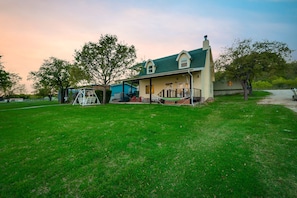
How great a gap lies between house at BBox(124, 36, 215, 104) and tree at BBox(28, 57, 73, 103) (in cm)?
1679

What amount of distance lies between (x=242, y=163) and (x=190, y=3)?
1390 cm

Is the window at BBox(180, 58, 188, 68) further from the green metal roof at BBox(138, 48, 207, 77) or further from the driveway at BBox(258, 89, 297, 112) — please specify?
the driveway at BBox(258, 89, 297, 112)

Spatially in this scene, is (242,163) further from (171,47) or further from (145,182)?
(171,47)

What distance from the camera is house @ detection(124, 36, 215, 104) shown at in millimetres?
13125

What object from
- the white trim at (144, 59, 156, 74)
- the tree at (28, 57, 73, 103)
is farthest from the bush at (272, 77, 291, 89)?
the tree at (28, 57, 73, 103)

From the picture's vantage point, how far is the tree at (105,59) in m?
14.7

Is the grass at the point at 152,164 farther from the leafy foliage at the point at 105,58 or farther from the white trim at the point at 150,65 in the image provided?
the white trim at the point at 150,65

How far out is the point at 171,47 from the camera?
64.0 ft

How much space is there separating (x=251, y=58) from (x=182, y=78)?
8.67 metres

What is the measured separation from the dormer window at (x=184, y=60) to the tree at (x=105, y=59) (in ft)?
18.0

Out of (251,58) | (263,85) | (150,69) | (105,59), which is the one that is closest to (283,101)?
(251,58)

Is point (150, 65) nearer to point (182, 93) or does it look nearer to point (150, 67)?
point (150, 67)

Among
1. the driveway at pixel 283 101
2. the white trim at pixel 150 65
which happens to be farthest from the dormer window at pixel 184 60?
the driveway at pixel 283 101

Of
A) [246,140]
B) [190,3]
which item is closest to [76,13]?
[190,3]
